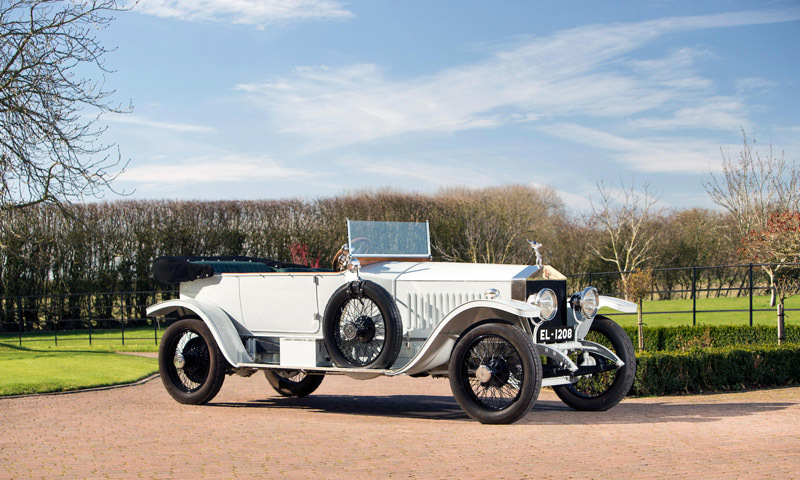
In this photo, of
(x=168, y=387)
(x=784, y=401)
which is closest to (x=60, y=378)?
(x=168, y=387)

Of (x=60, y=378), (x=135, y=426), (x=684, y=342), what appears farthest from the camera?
(x=684, y=342)

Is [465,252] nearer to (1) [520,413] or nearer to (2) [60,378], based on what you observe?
(2) [60,378]

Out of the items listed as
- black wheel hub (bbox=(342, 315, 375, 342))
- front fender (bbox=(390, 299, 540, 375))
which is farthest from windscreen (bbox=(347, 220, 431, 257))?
front fender (bbox=(390, 299, 540, 375))

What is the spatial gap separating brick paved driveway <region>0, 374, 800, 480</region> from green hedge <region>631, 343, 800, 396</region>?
45 cm

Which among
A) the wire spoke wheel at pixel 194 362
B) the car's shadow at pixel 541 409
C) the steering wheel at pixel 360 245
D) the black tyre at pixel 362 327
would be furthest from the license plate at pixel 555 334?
the wire spoke wheel at pixel 194 362

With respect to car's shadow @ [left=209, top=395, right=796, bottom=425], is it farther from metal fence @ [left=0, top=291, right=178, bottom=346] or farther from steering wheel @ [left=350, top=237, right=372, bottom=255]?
metal fence @ [left=0, top=291, right=178, bottom=346]

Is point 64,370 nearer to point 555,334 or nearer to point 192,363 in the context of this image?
point 192,363

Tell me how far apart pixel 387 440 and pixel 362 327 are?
1.60 meters

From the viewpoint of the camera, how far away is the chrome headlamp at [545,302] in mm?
6934

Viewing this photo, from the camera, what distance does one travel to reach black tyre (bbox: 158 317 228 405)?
8.45 metres

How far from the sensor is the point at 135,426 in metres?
7.14

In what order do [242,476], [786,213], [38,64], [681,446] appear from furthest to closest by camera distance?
[786,213] → [38,64] → [681,446] → [242,476]

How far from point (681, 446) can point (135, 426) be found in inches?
189

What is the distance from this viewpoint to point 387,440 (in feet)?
20.1
